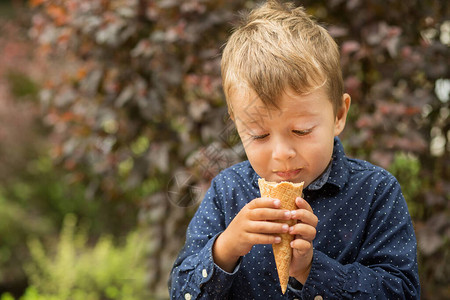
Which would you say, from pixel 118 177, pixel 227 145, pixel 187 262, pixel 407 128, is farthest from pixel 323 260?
pixel 118 177

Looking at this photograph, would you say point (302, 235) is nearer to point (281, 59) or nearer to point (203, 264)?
point (203, 264)

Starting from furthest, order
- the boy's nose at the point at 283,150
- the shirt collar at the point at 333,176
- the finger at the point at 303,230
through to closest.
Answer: the shirt collar at the point at 333,176
the boy's nose at the point at 283,150
the finger at the point at 303,230

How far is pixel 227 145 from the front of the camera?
8.02 feet

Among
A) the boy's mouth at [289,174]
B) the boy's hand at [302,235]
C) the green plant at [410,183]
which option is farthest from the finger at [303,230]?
the green plant at [410,183]

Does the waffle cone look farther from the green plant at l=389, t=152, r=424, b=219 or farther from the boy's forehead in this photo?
the green plant at l=389, t=152, r=424, b=219

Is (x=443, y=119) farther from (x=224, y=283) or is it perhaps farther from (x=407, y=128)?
(x=224, y=283)

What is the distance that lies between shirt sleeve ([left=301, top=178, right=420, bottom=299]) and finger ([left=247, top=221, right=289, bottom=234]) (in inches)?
5.2

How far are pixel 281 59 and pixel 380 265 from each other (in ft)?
1.82

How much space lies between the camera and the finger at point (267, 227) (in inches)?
46.3

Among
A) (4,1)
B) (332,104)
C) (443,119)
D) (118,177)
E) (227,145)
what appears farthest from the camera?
(4,1)

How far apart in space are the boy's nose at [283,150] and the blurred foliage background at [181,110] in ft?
2.80

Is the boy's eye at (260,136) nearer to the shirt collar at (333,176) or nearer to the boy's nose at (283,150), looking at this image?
the boy's nose at (283,150)

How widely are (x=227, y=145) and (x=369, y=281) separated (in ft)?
4.18

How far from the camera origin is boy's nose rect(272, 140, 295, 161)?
127cm
